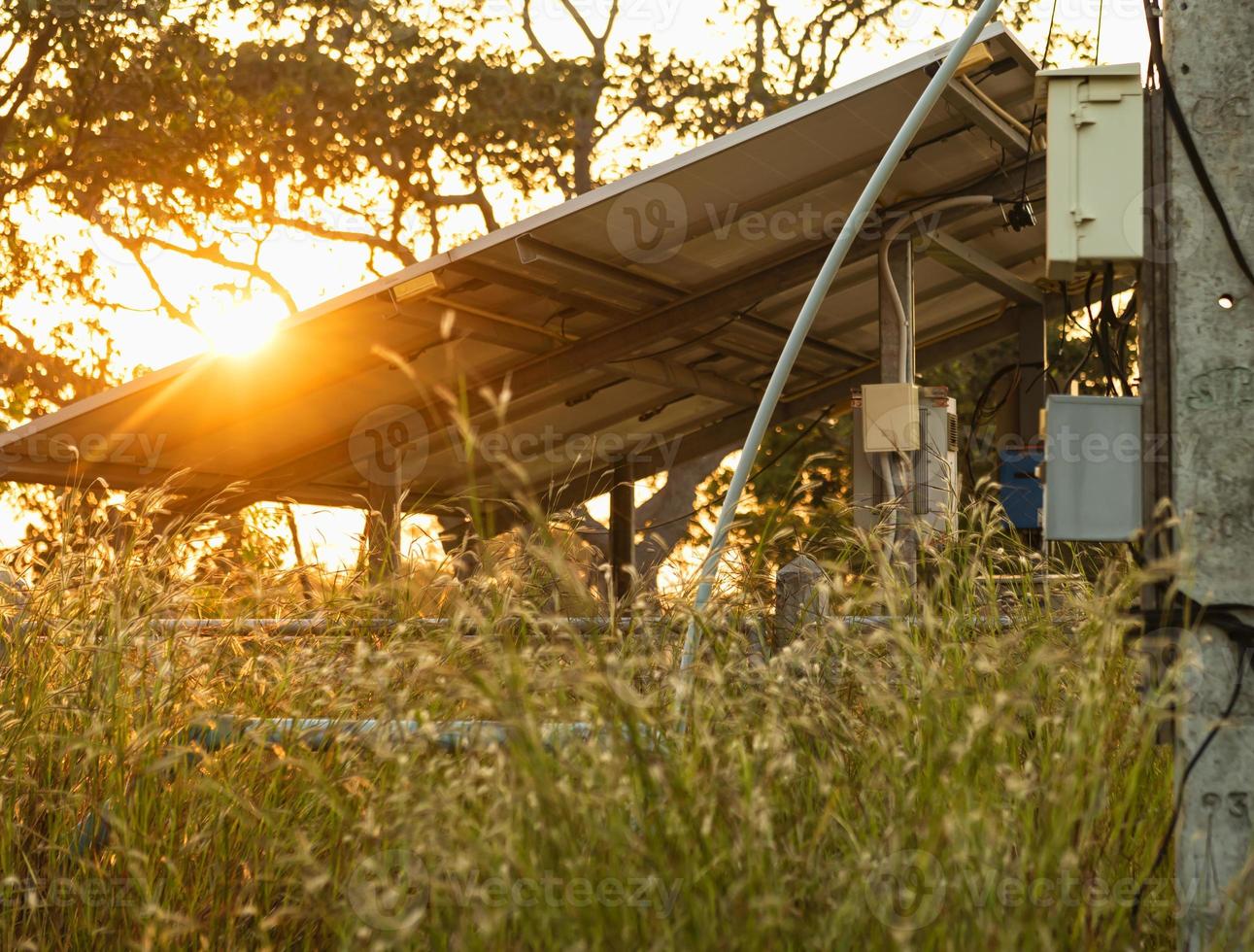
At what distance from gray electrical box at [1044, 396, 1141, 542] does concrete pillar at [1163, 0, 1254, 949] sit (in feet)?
0.34

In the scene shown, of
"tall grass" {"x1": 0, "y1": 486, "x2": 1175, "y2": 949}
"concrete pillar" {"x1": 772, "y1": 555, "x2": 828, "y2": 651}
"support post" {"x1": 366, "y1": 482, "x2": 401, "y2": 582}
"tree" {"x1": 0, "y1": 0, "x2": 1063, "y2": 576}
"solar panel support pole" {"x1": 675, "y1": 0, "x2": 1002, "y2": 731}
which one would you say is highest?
"tree" {"x1": 0, "y1": 0, "x2": 1063, "y2": 576}

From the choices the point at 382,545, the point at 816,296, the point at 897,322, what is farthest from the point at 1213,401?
the point at 897,322

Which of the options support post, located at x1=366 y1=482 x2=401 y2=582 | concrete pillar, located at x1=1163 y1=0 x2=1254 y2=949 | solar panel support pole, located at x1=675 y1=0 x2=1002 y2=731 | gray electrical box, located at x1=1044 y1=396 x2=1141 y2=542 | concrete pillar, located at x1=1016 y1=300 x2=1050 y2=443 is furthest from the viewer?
concrete pillar, located at x1=1016 y1=300 x2=1050 y2=443

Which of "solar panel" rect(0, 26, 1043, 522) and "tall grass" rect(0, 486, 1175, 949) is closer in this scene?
"tall grass" rect(0, 486, 1175, 949)

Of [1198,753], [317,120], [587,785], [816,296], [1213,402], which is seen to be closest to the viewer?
[587,785]

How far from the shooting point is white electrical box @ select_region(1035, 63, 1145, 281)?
298cm

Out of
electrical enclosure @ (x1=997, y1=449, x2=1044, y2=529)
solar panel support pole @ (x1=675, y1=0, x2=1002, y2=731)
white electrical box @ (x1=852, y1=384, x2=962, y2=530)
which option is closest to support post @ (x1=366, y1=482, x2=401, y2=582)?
solar panel support pole @ (x1=675, y1=0, x2=1002, y2=731)

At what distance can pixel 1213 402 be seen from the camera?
9.37 ft

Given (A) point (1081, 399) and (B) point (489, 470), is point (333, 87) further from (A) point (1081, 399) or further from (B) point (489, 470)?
(A) point (1081, 399)

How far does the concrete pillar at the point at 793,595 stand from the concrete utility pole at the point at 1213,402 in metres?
Result: 1.30

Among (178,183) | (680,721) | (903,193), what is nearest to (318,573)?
(680,721)

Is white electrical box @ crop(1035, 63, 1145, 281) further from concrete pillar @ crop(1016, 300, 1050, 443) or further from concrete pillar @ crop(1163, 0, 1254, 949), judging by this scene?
concrete pillar @ crop(1016, 300, 1050, 443)

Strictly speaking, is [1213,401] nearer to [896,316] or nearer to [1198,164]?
[1198,164]

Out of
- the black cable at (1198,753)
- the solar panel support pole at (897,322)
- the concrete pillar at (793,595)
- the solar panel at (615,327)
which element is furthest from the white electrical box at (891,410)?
the black cable at (1198,753)
